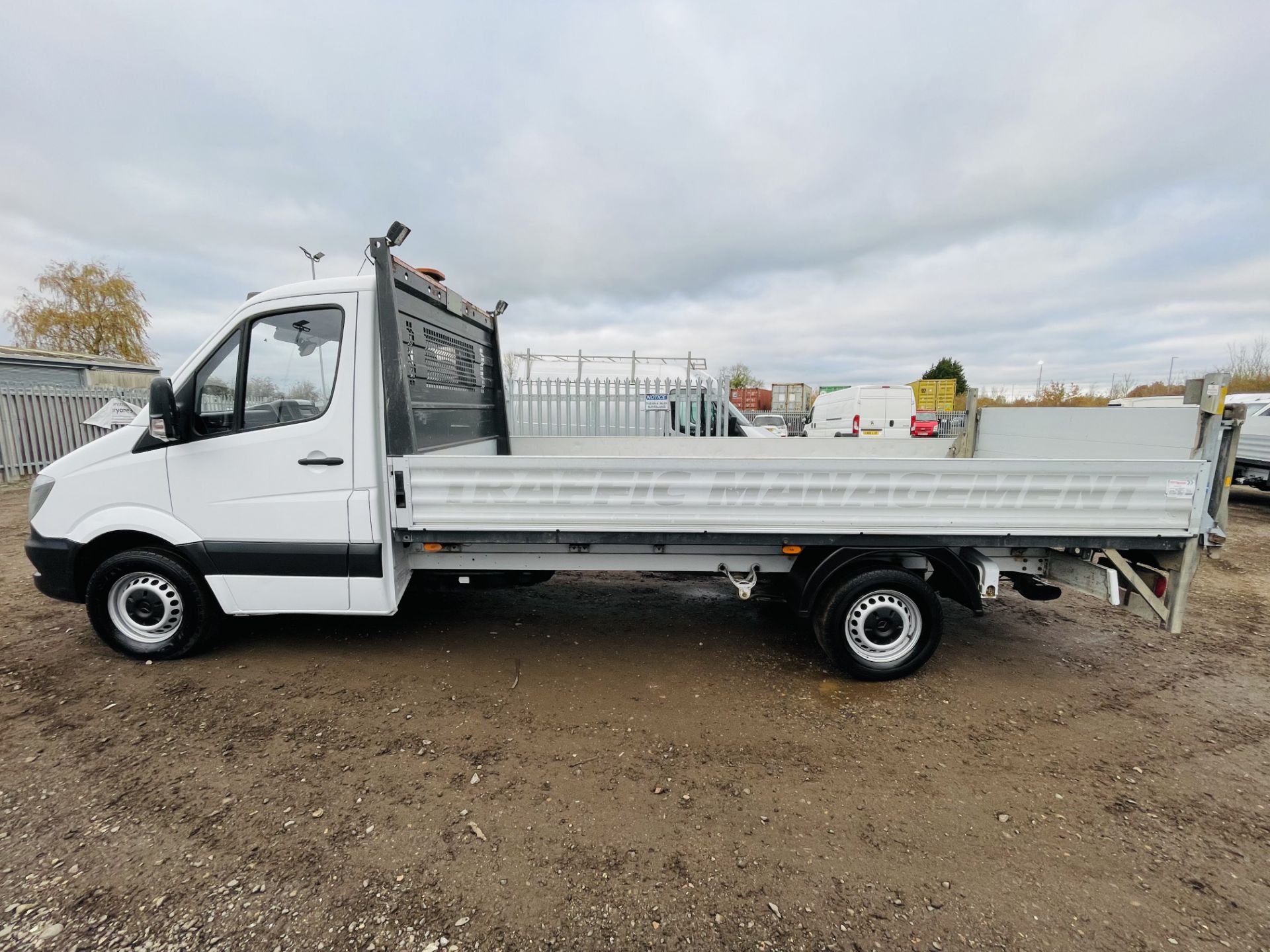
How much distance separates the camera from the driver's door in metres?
3.27

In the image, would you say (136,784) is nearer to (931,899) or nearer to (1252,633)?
(931,899)

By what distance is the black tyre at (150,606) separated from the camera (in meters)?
3.53

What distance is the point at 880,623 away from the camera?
11.4 ft

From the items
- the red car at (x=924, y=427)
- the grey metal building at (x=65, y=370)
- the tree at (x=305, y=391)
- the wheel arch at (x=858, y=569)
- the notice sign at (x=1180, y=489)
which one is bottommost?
the wheel arch at (x=858, y=569)

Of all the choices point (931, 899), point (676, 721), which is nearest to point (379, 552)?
point (676, 721)

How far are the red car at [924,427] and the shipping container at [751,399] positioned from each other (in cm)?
1219

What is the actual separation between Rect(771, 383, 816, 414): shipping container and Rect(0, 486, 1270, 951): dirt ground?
27.1m

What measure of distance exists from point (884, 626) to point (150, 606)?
15.4 feet

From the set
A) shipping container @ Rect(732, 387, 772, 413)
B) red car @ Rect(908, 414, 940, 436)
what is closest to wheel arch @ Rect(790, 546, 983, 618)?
red car @ Rect(908, 414, 940, 436)

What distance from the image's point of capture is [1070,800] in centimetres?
254

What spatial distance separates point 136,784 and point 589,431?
6.92m

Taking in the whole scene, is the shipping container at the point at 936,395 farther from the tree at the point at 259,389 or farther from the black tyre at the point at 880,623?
the tree at the point at 259,389

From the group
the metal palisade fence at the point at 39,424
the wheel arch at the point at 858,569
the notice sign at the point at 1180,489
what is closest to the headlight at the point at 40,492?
the wheel arch at the point at 858,569

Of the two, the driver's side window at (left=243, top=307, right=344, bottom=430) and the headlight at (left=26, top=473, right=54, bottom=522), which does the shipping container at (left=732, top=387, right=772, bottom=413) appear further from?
the headlight at (left=26, top=473, right=54, bottom=522)
